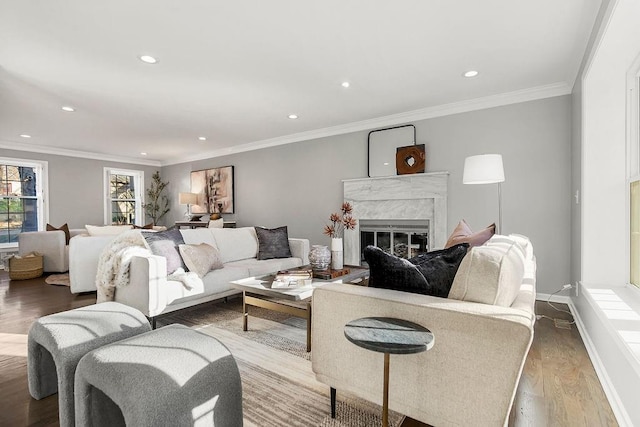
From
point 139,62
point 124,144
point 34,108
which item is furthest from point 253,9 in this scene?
point 124,144

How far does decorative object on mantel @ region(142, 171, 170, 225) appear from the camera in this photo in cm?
793

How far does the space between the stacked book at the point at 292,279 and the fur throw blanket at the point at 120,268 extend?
828 millimetres

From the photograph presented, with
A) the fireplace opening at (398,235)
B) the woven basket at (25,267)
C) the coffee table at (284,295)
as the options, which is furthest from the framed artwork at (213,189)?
the coffee table at (284,295)

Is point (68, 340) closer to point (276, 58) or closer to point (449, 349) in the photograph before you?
point (449, 349)

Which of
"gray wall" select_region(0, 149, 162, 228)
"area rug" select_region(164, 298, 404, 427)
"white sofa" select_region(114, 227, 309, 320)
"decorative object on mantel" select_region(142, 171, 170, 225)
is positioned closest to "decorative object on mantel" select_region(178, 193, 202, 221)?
"decorative object on mantel" select_region(142, 171, 170, 225)

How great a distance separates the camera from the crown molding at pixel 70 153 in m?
6.04

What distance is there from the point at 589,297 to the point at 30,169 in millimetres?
8651

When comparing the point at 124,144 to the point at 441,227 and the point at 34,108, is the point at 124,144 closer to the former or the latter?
the point at 34,108

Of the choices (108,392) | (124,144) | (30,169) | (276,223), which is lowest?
(108,392)

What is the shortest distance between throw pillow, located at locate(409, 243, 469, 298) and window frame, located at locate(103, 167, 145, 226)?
7.78m

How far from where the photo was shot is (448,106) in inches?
163

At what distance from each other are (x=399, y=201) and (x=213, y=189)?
415cm

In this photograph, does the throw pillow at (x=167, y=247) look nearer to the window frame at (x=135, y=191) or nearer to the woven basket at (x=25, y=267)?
the woven basket at (x=25, y=267)

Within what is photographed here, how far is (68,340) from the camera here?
1552 mm
